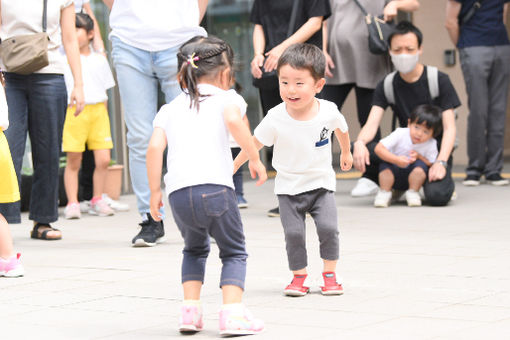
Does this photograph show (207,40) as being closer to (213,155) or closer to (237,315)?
(213,155)

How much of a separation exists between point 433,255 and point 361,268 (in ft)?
1.81

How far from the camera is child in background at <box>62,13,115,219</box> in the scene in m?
8.45

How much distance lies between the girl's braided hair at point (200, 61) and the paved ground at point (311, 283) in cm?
95

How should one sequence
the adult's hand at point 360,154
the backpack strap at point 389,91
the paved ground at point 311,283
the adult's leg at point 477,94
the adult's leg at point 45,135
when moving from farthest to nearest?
the adult's leg at point 477,94
the backpack strap at point 389,91
the adult's hand at point 360,154
the adult's leg at point 45,135
the paved ground at point 311,283

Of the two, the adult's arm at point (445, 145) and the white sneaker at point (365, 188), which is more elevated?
the adult's arm at point (445, 145)

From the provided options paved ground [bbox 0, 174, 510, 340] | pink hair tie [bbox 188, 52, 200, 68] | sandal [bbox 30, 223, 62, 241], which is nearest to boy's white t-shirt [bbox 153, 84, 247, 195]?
pink hair tie [bbox 188, 52, 200, 68]

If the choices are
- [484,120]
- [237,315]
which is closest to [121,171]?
[484,120]

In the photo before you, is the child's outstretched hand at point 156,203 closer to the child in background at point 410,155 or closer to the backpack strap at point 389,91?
the child in background at point 410,155

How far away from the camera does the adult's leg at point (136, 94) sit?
627 centimetres

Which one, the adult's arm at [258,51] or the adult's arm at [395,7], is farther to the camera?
the adult's arm at [395,7]

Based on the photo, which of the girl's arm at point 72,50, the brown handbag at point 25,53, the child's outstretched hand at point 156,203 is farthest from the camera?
the girl's arm at point 72,50

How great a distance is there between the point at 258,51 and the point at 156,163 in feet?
12.9

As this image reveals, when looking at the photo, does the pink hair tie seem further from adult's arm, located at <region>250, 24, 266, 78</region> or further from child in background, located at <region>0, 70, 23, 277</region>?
adult's arm, located at <region>250, 24, 266, 78</region>

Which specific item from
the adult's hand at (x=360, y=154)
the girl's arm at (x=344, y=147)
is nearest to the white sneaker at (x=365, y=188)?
the adult's hand at (x=360, y=154)
